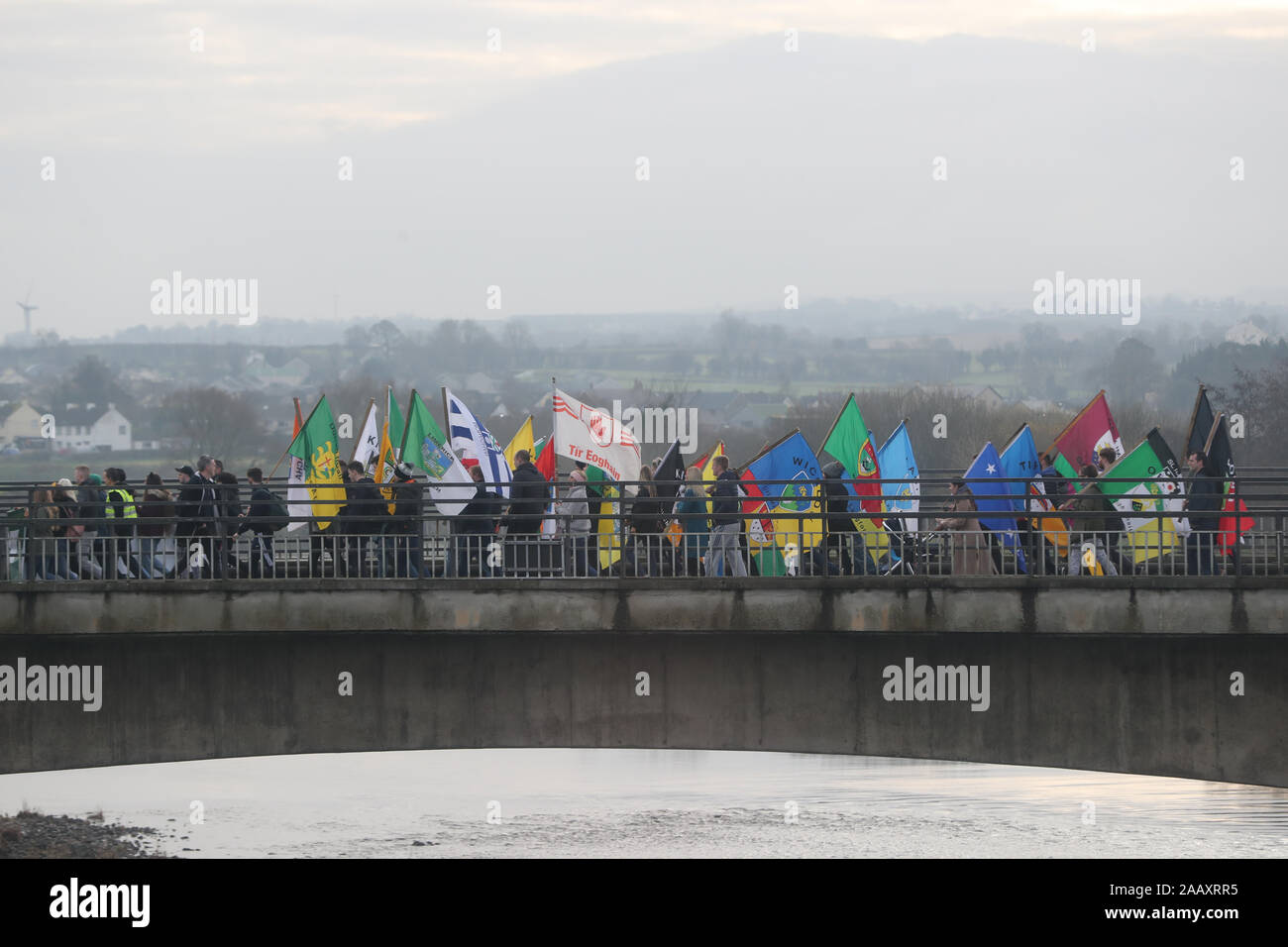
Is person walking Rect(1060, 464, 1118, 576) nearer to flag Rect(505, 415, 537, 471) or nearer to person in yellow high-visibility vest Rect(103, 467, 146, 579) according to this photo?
flag Rect(505, 415, 537, 471)

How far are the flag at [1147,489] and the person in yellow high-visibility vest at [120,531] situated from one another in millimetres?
11678

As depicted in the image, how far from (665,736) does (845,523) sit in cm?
379

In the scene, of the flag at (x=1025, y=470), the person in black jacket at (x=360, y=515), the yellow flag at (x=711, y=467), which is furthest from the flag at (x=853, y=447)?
the person in black jacket at (x=360, y=515)

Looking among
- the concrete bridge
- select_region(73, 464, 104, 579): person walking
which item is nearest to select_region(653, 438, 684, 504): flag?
the concrete bridge

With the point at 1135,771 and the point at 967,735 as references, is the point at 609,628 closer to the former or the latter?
the point at 967,735

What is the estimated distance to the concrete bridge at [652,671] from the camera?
791 inches

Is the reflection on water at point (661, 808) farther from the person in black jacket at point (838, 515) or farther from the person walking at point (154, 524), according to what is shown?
the person in black jacket at point (838, 515)

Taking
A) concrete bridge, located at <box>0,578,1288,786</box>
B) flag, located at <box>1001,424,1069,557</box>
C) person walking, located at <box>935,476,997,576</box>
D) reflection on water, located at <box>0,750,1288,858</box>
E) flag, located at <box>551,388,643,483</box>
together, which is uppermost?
flag, located at <box>551,388,643,483</box>

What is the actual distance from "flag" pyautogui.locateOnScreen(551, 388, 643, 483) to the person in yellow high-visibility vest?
213 inches

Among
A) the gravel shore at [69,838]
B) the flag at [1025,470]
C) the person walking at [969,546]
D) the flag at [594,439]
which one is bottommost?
the gravel shore at [69,838]

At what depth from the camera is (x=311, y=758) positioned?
65750 mm

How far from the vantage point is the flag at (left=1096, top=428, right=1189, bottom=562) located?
21.7 metres

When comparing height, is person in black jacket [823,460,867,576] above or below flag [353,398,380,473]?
below
